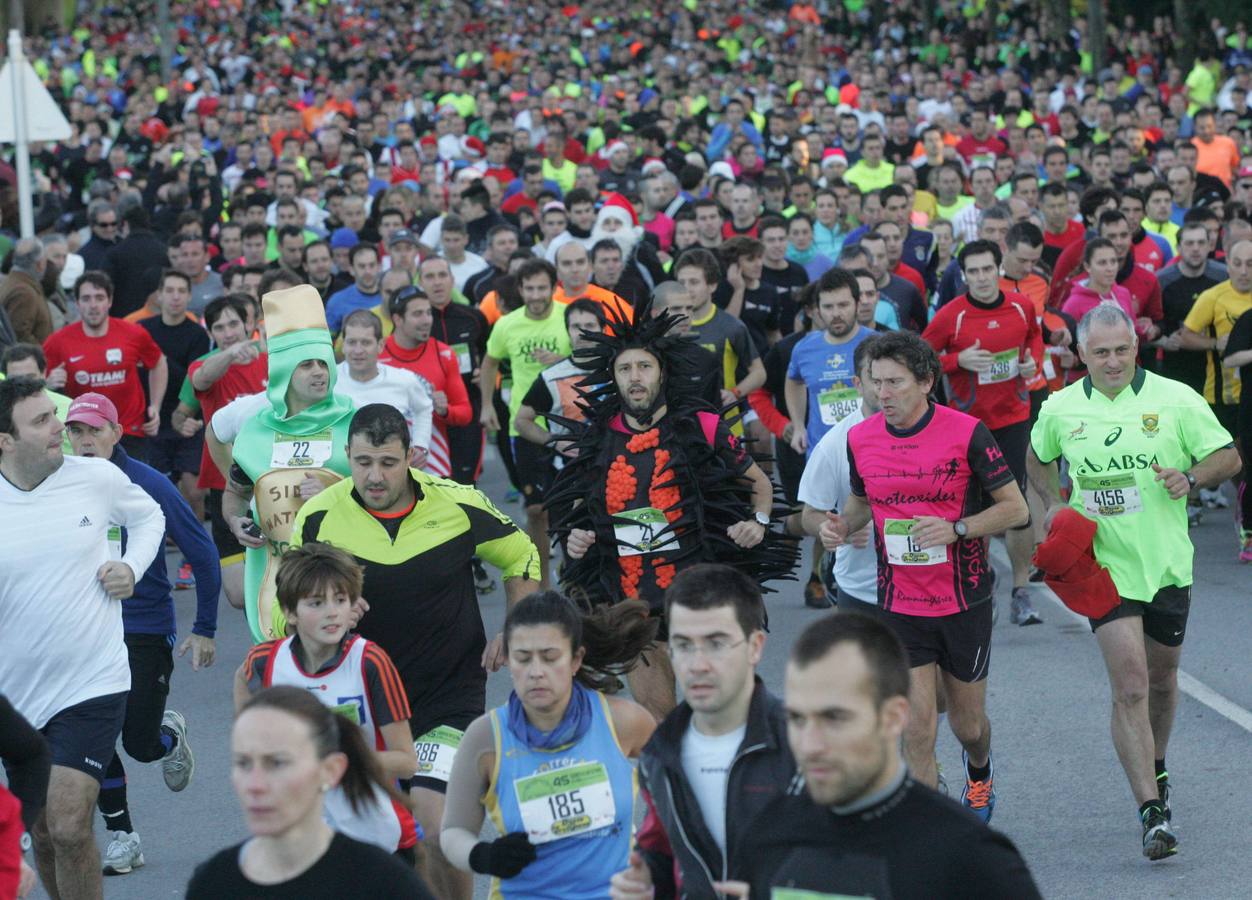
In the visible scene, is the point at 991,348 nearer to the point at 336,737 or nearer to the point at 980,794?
the point at 980,794

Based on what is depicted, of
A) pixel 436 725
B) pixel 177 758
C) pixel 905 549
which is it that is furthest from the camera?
pixel 177 758

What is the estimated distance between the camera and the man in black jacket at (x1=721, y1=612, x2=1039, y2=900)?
11.7 ft

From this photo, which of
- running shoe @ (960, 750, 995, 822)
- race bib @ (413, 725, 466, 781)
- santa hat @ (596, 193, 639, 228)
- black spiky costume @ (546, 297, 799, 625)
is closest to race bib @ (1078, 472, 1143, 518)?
running shoe @ (960, 750, 995, 822)

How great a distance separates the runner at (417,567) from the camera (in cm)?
682

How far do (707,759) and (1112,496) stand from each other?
346 centimetres

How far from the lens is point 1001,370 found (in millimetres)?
11898

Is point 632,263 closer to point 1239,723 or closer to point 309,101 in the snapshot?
point 1239,723

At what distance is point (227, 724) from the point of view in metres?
9.86

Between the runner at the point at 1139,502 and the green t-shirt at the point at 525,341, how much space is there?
5112 mm

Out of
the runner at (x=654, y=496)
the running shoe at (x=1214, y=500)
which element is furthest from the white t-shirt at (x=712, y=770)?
the running shoe at (x=1214, y=500)

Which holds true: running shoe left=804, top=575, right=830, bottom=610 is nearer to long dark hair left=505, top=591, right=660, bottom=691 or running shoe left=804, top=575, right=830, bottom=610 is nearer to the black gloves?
long dark hair left=505, top=591, right=660, bottom=691

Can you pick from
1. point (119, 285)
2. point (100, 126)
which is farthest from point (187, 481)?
point (100, 126)

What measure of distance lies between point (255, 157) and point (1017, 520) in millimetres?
19125

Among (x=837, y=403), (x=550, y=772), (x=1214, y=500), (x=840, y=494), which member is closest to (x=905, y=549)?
(x=840, y=494)
